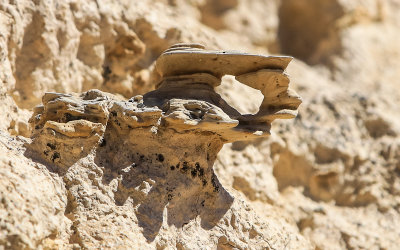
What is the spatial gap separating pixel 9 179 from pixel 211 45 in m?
2.86

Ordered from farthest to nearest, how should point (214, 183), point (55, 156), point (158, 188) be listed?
1. point (214, 183)
2. point (158, 188)
3. point (55, 156)

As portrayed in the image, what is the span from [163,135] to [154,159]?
0.43 ft

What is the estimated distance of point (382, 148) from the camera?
4.74 m

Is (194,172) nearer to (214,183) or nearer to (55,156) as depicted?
(214,183)

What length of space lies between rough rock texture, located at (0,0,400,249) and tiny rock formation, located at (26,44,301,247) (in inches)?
0.4

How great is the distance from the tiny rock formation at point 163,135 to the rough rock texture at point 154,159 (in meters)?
0.01

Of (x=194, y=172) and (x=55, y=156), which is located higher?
(x=55, y=156)

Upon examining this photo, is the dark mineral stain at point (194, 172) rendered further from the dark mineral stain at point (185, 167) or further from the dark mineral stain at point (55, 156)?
the dark mineral stain at point (55, 156)

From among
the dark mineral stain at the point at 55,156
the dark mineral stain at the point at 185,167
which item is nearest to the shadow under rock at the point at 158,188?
the dark mineral stain at the point at 185,167

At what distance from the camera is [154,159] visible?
2.83 metres

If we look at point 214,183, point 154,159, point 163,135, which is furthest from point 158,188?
point 214,183

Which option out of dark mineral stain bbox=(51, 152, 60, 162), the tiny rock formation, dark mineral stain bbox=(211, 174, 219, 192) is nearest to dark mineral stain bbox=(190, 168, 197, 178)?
the tiny rock formation

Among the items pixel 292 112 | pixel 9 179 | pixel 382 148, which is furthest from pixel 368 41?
pixel 9 179

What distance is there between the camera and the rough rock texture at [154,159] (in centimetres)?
251
